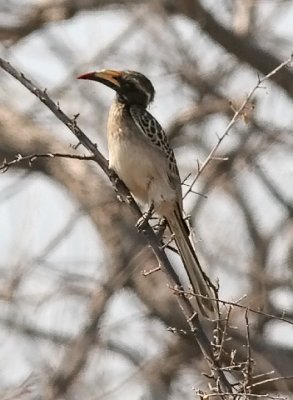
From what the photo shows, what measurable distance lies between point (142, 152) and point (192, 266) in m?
0.64

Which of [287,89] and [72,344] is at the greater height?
[287,89]

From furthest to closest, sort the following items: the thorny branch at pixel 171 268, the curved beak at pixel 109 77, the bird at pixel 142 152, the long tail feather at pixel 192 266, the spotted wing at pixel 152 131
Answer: the spotted wing at pixel 152 131, the curved beak at pixel 109 77, the bird at pixel 142 152, the long tail feather at pixel 192 266, the thorny branch at pixel 171 268

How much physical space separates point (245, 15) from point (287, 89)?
577mm

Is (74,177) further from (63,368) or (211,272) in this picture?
(63,368)

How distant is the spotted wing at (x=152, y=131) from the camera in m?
4.40

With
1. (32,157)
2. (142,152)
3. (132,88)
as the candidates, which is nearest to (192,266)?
(142,152)

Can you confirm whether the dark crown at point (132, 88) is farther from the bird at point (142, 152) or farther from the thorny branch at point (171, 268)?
the thorny branch at point (171, 268)

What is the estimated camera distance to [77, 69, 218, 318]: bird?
4145 mm

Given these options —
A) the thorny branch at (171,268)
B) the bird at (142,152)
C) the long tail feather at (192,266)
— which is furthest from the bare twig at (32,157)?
the bird at (142,152)

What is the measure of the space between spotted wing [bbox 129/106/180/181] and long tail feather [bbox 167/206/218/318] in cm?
32

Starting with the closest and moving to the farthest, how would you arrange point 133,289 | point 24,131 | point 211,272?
point 211,272
point 133,289
point 24,131

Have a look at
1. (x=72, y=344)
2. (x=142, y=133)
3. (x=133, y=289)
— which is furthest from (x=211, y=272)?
(x=142, y=133)

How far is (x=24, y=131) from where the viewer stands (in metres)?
7.21

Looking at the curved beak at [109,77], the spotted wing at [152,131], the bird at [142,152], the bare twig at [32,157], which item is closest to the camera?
the bare twig at [32,157]
